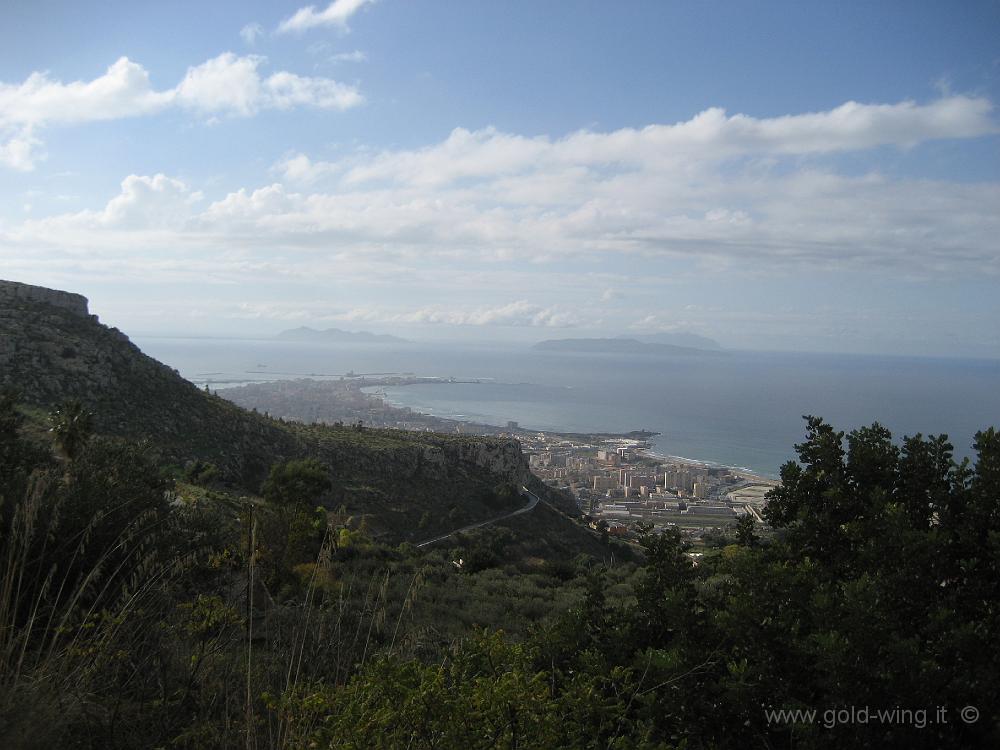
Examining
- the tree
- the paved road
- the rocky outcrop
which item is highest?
the rocky outcrop

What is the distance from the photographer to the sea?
1713 inches

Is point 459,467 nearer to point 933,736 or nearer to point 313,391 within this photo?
point 933,736

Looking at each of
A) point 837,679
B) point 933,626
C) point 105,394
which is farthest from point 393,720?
point 105,394

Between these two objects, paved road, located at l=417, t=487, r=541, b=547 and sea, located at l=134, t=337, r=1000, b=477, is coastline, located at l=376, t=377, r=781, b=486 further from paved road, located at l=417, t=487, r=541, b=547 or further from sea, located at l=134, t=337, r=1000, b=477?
paved road, located at l=417, t=487, r=541, b=547

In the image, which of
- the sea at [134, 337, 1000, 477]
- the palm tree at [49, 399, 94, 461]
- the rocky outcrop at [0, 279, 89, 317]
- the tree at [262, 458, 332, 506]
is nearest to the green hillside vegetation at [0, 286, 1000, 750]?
the sea at [134, 337, 1000, 477]

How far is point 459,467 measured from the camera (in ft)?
111

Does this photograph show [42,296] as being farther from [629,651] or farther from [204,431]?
[629,651]

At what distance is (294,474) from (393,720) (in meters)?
16.8

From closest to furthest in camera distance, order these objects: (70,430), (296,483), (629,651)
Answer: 1. (629,651)
2. (70,430)
3. (296,483)

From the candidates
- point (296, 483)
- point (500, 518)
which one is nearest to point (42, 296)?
point (296, 483)

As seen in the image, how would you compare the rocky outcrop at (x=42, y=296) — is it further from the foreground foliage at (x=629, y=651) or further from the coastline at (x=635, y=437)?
the coastline at (x=635, y=437)

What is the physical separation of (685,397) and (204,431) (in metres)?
79.2

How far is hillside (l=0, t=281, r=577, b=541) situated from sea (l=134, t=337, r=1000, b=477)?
65.3ft

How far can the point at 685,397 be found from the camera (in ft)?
310
